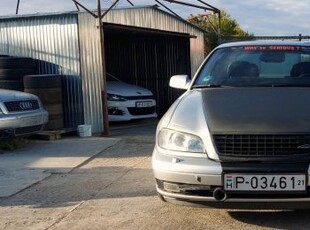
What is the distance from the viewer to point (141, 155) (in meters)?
8.12

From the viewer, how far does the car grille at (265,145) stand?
158 inches

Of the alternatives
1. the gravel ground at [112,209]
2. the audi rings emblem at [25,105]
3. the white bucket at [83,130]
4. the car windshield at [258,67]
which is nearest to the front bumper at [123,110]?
the white bucket at [83,130]

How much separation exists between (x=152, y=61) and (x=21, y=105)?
21.7 ft

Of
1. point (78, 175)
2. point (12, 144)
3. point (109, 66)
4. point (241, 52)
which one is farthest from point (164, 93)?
point (241, 52)

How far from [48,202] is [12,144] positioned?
148 inches

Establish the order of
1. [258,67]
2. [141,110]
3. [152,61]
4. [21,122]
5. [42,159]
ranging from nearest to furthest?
[258,67] < [42,159] < [21,122] < [141,110] < [152,61]

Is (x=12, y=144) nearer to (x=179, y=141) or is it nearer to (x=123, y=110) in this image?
(x=123, y=110)

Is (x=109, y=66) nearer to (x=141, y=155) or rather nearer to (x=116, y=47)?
(x=116, y=47)

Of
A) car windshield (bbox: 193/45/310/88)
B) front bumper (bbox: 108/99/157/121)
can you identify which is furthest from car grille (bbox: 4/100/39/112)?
car windshield (bbox: 193/45/310/88)

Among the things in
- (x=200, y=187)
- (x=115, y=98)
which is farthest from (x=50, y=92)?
(x=200, y=187)

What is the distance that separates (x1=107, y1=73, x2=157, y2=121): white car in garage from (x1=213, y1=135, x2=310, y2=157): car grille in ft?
26.5

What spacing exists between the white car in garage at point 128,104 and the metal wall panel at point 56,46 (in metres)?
1.55

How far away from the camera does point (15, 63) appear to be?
34.1ft

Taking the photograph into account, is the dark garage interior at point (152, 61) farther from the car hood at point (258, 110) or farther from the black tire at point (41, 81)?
the car hood at point (258, 110)
